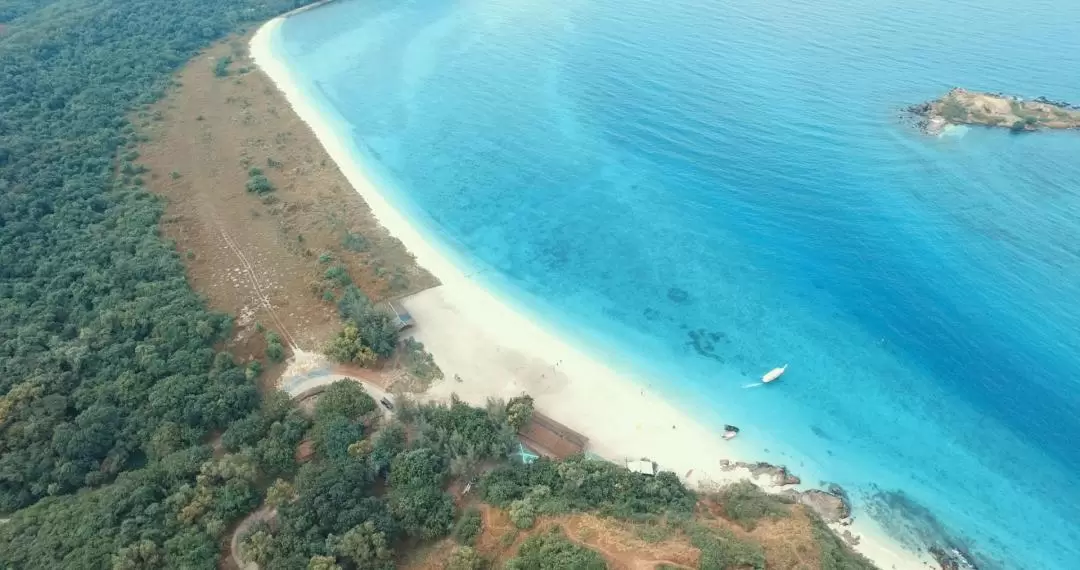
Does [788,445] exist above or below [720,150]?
below

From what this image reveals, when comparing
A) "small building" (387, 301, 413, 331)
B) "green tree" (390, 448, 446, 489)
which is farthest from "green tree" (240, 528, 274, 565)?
"small building" (387, 301, 413, 331)

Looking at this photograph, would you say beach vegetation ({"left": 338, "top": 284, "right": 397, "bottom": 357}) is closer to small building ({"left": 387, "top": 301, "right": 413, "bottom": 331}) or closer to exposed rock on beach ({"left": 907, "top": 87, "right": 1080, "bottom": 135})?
small building ({"left": 387, "top": 301, "right": 413, "bottom": 331})

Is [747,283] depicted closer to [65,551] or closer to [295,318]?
[295,318]

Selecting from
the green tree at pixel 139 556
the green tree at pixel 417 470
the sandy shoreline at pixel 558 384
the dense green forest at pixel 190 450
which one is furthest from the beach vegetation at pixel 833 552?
the green tree at pixel 139 556

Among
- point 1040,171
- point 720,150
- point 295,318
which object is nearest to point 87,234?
point 295,318

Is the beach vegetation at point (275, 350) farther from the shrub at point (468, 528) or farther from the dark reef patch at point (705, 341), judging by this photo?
the dark reef patch at point (705, 341)

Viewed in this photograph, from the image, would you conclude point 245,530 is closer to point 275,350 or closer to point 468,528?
point 468,528
